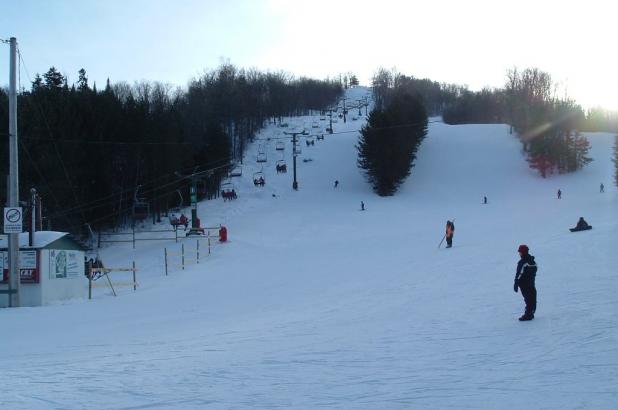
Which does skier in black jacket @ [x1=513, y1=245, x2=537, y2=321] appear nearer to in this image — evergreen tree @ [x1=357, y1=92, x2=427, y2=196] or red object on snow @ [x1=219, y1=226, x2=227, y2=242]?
red object on snow @ [x1=219, y1=226, x2=227, y2=242]

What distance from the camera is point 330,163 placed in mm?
73875

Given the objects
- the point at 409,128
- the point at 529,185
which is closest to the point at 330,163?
the point at 409,128

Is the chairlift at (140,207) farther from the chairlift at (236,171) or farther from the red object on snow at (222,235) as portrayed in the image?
the chairlift at (236,171)

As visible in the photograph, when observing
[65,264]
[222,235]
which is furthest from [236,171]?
[65,264]

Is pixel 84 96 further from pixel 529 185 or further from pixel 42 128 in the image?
pixel 529 185

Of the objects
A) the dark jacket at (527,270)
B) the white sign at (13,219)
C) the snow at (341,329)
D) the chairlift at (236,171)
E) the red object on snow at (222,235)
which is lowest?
the snow at (341,329)

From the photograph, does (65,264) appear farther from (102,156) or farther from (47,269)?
(102,156)

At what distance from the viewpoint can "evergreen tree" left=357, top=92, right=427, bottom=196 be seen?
6220 centimetres

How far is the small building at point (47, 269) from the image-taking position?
20.7 metres

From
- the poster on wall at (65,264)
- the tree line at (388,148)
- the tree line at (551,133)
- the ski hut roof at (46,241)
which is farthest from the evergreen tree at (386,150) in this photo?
the ski hut roof at (46,241)

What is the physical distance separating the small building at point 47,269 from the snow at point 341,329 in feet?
3.54

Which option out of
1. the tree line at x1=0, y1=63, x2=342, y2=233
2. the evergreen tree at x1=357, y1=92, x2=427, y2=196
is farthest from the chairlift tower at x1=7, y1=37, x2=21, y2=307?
the evergreen tree at x1=357, y1=92, x2=427, y2=196

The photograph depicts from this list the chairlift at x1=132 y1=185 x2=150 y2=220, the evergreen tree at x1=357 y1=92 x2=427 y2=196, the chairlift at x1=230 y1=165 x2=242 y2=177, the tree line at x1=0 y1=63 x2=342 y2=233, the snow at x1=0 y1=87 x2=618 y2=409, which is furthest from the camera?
the chairlift at x1=230 y1=165 x2=242 y2=177

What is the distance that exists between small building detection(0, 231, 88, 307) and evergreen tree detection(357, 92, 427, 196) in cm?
4257
